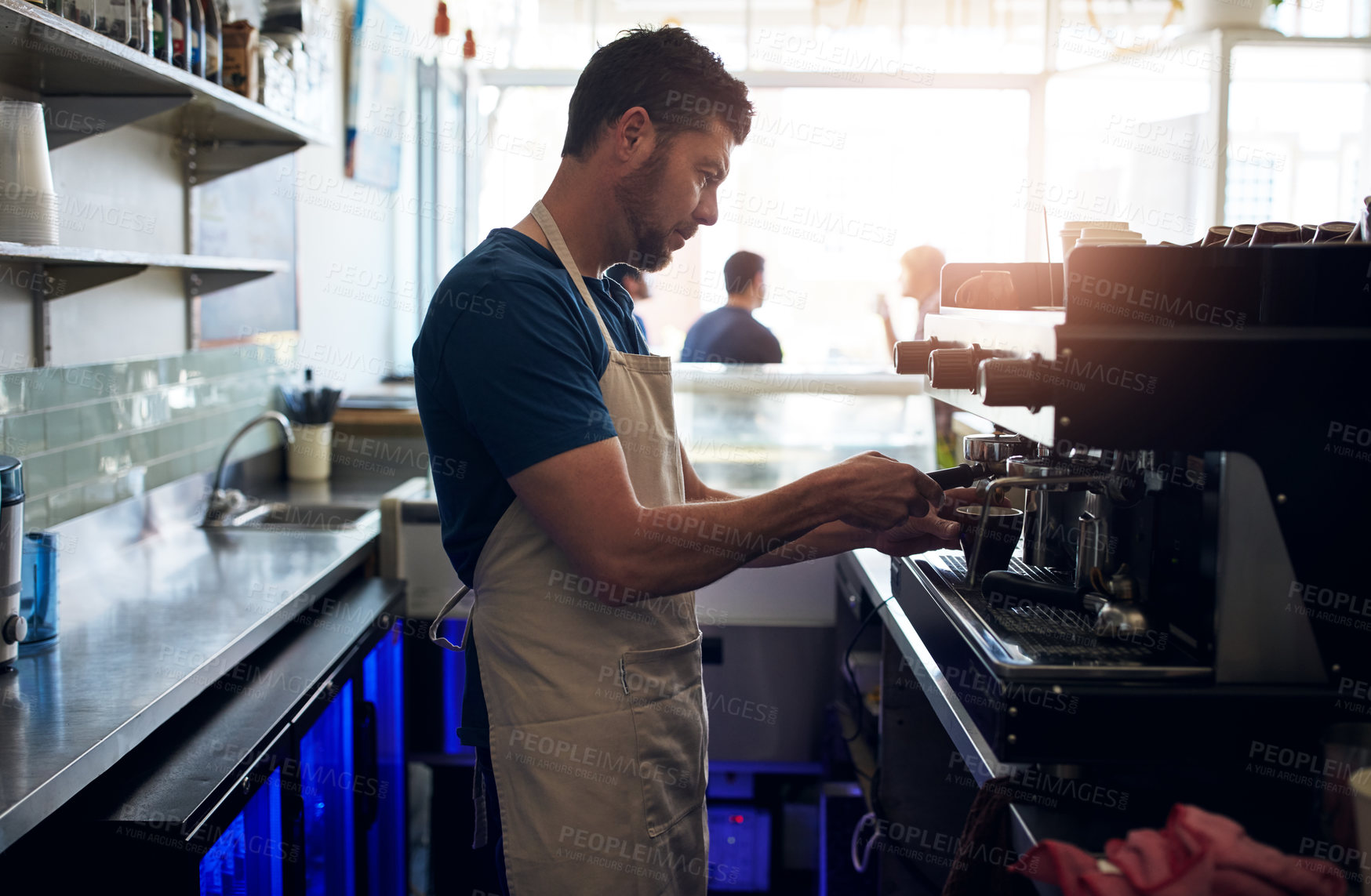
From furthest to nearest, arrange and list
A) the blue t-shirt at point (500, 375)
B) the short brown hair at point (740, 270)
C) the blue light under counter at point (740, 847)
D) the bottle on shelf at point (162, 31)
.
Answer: the short brown hair at point (740, 270), the blue light under counter at point (740, 847), the bottle on shelf at point (162, 31), the blue t-shirt at point (500, 375)

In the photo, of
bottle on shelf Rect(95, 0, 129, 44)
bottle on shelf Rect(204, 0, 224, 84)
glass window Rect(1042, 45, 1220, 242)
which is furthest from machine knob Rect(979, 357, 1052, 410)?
glass window Rect(1042, 45, 1220, 242)

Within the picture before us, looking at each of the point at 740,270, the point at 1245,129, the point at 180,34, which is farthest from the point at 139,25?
the point at 1245,129

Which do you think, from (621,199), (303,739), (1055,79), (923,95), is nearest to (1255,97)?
(1055,79)

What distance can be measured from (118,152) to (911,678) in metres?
1.96

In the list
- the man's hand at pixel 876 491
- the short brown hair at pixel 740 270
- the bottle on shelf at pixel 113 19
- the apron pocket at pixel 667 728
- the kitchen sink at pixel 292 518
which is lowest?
the apron pocket at pixel 667 728

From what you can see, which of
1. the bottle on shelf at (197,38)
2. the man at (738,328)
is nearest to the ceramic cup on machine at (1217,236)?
the bottle on shelf at (197,38)

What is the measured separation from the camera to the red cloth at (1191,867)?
886mm

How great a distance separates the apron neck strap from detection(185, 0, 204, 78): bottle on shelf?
3.54 feet

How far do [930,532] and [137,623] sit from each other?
1.31 metres

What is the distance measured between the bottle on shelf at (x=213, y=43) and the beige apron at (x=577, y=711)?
1.17 m

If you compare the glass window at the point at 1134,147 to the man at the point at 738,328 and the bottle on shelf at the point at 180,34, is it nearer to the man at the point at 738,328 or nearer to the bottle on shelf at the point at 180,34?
the man at the point at 738,328

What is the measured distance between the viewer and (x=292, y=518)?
279 cm

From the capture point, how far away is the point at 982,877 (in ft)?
3.93

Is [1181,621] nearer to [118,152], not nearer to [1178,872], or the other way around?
[1178,872]
